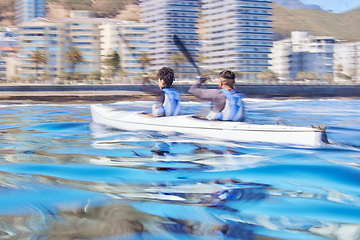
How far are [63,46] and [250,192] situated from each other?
3974 inches

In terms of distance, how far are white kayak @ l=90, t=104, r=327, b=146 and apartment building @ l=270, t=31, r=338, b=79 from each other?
124 meters

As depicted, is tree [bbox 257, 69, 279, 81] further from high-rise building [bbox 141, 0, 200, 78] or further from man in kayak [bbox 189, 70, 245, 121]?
man in kayak [bbox 189, 70, 245, 121]

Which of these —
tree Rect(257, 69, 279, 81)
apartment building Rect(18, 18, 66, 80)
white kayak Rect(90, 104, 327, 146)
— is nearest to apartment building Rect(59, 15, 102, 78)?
apartment building Rect(18, 18, 66, 80)

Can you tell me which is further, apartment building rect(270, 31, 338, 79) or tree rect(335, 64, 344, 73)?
tree rect(335, 64, 344, 73)

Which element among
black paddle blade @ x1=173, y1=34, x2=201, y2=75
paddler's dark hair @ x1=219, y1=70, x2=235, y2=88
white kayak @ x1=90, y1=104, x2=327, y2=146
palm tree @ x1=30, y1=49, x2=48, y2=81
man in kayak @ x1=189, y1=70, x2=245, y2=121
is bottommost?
white kayak @ x1=90, y1=104, x2=327, y2=146

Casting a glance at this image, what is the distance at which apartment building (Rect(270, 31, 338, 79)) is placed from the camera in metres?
130

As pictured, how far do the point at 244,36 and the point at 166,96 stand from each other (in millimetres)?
105349

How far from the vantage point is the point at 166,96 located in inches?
384

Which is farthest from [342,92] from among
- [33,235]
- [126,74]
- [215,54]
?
[33,235]

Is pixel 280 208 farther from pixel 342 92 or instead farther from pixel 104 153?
pixel 342 92

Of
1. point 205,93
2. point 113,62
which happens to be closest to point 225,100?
point 205,93

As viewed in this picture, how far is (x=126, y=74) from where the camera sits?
337 feet

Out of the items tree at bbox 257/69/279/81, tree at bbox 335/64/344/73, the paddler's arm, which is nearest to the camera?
the paddler's arm

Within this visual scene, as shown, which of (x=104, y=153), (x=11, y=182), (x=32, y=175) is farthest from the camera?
(x=104, y=153)
